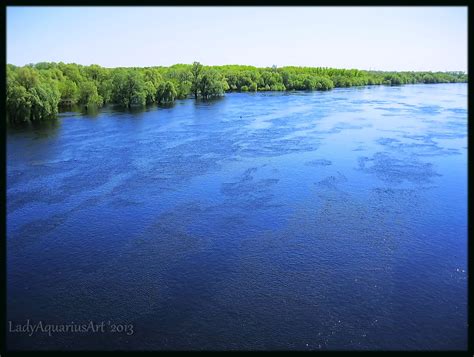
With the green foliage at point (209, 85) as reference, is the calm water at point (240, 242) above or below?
below

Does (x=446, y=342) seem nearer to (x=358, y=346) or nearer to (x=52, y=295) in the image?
(x=358, y=346)

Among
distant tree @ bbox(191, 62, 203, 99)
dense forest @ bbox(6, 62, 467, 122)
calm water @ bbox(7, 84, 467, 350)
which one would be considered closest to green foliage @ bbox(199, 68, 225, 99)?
dense forest @ bbox(6, 62, 467, 122)

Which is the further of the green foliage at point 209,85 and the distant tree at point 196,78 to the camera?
the distant tree at point 196,78

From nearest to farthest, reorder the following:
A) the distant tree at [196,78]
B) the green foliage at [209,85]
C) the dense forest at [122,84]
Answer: the dense forest at [122,84] < the green foliage at [209,85] < the distant tree at [196,78]

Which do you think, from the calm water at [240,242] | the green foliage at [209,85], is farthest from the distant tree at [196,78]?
→ the calm water at [240,242]

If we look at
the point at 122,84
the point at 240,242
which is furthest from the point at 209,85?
the point at 240,242

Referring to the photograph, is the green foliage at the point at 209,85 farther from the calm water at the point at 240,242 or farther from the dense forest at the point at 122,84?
the calm water at the point at 240,242

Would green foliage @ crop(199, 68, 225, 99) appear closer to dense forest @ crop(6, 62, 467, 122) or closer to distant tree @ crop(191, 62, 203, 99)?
dense forest @ crop(6, 62, 467, 122)
